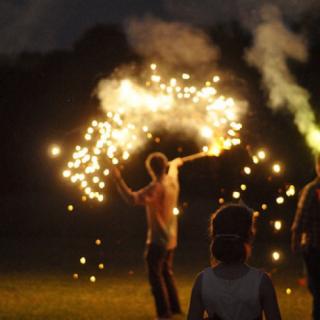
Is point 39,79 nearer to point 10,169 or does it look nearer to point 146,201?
point 10,169

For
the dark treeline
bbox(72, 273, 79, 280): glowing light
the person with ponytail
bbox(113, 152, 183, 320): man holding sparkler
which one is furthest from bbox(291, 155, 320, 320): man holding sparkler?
the dark treeline

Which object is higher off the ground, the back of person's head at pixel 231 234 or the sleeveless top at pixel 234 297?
the back of person's head at pixel 231 234

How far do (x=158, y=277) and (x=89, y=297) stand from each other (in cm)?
289

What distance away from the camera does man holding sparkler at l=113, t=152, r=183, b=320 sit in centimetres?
1041

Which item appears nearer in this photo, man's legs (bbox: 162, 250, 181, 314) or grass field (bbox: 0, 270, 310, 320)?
man's legs (bbox: 162, 250, 181, 314)

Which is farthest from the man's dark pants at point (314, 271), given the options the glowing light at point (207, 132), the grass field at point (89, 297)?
the glowing light at point (207, 132)

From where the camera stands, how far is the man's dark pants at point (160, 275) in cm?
1043

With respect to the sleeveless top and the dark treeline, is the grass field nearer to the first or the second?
the sleeveless top

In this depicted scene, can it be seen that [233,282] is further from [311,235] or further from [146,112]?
[146,112]

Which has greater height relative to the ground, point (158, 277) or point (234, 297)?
point (158, 277)

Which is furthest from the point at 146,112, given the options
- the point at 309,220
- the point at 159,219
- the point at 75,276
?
the point at 309,220

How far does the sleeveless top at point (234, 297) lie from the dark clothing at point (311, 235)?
4.87 m

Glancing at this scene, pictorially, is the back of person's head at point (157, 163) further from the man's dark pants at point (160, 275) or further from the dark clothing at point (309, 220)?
the dark clothing at point (309, 220)

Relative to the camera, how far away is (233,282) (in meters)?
4.26
